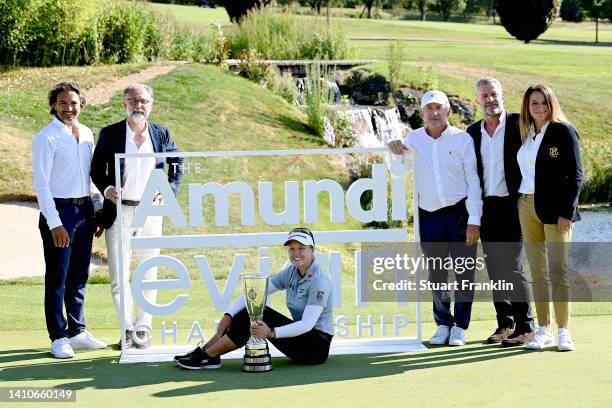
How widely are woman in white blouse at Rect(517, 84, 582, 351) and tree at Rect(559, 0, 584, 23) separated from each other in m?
53.1

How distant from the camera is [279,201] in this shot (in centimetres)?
1639

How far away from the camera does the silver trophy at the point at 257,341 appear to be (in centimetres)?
694

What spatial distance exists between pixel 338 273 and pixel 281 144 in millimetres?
11389

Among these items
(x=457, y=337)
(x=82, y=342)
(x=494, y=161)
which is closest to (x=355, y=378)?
(x=457, y=337)

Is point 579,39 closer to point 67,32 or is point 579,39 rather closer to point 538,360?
point 67,32

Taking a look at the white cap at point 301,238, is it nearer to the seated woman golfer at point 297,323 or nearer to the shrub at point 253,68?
the seated woman golfer at point 297,323

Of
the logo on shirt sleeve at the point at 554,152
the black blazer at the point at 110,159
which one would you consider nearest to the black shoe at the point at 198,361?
the black blazer at the point at 110,159

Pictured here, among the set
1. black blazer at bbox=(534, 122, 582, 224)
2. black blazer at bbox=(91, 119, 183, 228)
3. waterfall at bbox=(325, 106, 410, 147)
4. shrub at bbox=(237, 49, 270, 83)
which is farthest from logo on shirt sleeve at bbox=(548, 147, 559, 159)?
shrub at bbox=(237, 49, 270, 83)

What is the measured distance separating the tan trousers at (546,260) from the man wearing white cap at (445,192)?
→ 0.35 m

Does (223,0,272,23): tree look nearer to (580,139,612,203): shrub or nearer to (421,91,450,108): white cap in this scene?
(580,139,612,203): shrub

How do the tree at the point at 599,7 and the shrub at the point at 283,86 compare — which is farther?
the tree at the point at 599,7

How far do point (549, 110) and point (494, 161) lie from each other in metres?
0.54

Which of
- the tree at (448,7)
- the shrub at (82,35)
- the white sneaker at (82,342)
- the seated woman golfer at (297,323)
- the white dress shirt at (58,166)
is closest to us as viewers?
the seated woman golfer at (297,323)

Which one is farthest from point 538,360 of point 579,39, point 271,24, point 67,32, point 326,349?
point 579,39
